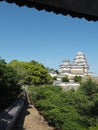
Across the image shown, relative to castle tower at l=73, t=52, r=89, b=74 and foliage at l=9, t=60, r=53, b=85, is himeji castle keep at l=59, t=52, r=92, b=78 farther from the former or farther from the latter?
foliage at l=9, t=60, r=53, b=85

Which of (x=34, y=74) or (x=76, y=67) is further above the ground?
(x=76, y=67)

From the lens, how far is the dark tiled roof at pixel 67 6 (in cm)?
298

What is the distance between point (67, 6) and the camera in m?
2.99

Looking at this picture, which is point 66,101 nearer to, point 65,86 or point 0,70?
point 0,70

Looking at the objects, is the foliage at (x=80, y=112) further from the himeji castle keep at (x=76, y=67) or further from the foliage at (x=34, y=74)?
the himeji castle keep at (x=76, y=67)

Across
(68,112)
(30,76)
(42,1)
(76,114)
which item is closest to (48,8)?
(42,1)

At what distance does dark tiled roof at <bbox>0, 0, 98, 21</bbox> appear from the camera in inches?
117

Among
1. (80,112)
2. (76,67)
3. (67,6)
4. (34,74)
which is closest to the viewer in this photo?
(67,6)

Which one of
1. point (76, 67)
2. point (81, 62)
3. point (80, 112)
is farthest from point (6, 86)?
point (81, 62)

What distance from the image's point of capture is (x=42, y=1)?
116 inches

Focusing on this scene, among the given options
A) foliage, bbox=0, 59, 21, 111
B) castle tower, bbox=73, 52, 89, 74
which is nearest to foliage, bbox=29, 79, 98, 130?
foliage, bbox=0, 59, 21, 111

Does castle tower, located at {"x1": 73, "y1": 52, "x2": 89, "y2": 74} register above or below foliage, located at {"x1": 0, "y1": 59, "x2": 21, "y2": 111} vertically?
above

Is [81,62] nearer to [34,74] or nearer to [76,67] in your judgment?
[76,67]

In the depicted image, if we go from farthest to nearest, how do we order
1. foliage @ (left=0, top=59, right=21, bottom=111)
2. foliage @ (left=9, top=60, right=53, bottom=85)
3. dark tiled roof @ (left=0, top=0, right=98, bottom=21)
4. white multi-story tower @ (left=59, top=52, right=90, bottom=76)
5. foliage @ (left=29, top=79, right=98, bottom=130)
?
white multi-story tower @ (left=59, top=52, right=90, bottom=76), foliage @ (left=9, top=60, right=53, bottom=85), foliage @ (left=0, top=59, right=21, bottom=111), foliage @ (left=29, top=79, right=98, bottom=130), dark tiled roof @ (left=0, top=0, right=98, bottom=21)
